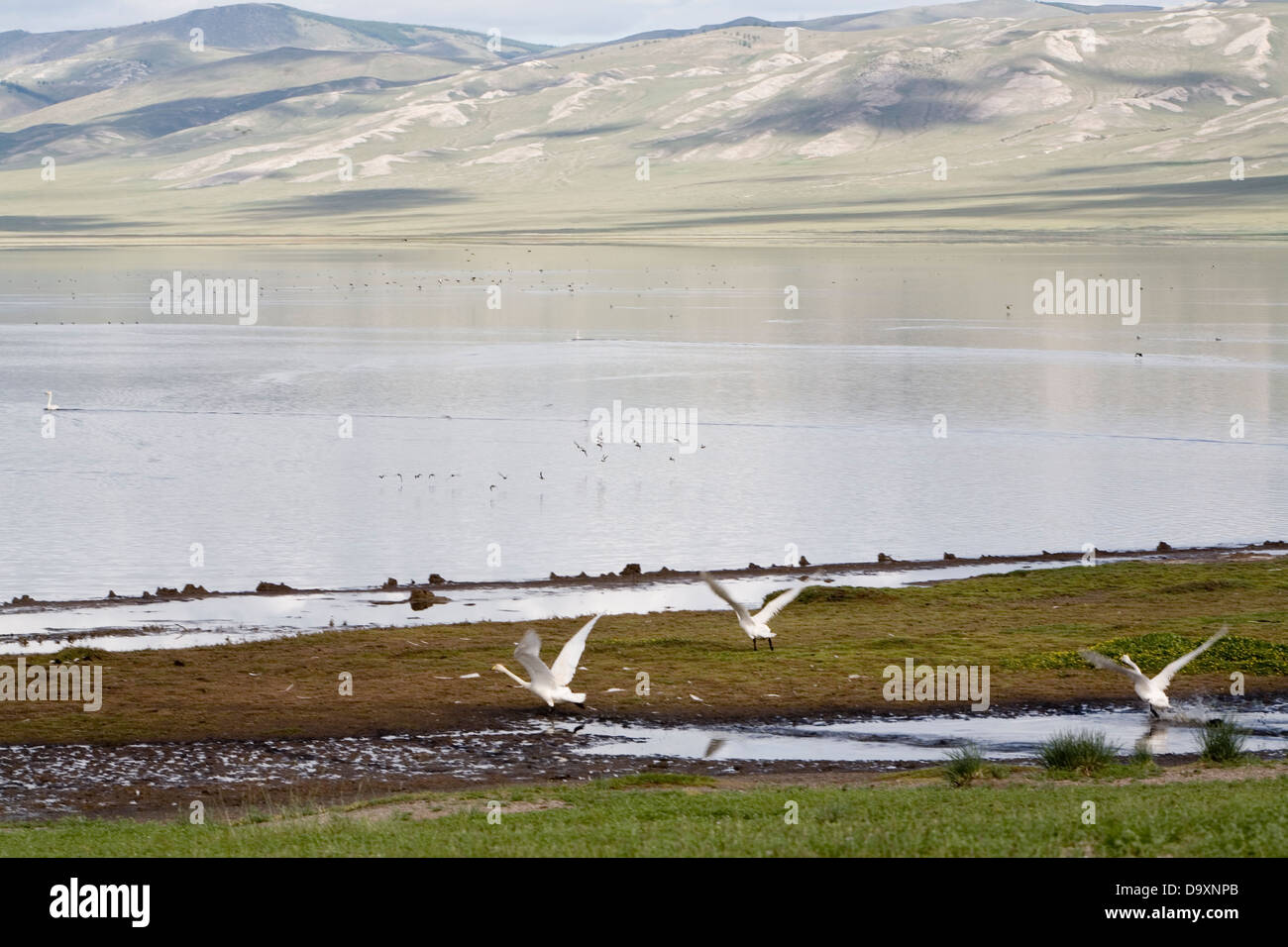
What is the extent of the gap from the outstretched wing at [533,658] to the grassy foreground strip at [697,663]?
341cm

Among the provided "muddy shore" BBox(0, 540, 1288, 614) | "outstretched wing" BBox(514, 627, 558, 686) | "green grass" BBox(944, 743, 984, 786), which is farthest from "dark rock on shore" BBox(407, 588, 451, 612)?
"green grass" BBox(944, 743, 984, 786)

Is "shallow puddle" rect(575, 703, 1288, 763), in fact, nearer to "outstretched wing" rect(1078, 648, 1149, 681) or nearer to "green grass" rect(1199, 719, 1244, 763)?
"outstretched wing" rect(1078, 648, 1149, 681)

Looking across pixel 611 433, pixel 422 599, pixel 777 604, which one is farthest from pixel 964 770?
pixel 611 433

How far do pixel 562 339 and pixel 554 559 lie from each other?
160 ft

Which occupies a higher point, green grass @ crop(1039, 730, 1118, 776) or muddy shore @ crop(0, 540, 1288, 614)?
muddy shore @ crop(0, 540, 1288, 614)

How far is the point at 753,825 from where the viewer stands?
1272cm

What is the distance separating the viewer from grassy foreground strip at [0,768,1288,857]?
1115 centimetres

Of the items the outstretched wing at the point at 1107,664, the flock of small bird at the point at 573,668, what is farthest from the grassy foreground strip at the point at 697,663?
the outstretched wing at the point at 1107,664

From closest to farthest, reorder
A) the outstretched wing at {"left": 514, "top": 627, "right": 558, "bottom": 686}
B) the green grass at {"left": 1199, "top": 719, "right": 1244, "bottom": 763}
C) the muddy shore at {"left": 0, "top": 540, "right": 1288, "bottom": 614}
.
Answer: the outstretched wing at {"left": 514, "top": 627, "right": 558, "bottom": 686} < the green grass at {"left": 1199, "top": 719, "right": 1244, "bottom": 763} < the muddy shore at {"left": 0, "top": 540, "right": 1288, "bottom": 614}

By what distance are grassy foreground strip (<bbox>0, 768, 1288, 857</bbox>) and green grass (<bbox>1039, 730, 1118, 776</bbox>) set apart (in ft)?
Answer: 2.85

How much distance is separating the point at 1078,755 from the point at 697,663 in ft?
26.4

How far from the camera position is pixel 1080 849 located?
10.9m

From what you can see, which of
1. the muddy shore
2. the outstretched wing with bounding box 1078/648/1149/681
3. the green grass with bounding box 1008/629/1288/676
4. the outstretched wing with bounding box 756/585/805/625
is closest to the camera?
the outstretched wing with bounding box 1078/648/1149/681
